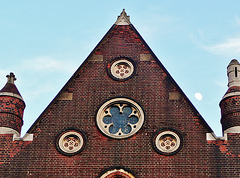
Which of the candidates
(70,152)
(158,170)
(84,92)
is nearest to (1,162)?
(70,152)

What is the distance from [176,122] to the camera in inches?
1016

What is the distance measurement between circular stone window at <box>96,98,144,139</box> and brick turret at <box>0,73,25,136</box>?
3768mm

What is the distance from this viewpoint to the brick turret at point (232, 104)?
1004 inches

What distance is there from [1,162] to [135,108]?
643cm

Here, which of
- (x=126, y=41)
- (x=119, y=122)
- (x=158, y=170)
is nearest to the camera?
(x=158, y=170)

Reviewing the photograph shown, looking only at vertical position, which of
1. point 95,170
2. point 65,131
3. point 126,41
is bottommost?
point 95,170

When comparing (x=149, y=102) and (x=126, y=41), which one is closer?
(x=149, y=102)

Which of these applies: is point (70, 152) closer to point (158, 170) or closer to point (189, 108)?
point (158, 170)

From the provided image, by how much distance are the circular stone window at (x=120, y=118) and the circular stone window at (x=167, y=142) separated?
3.42 feet

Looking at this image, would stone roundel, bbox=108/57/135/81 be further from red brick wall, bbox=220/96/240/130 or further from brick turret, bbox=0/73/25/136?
red brick wall, bbox=220/96/240/130

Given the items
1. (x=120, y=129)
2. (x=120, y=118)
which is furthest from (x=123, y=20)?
(x=120, y=129)

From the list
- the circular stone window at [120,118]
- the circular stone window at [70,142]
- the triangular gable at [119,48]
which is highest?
the triangular gable at [119,48]

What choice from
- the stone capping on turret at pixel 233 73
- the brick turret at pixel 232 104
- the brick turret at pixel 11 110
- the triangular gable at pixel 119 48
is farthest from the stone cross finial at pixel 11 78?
the stone capping on turret at pixel 233 73

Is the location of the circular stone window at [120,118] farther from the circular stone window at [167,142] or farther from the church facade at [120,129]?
the circular stone window at [167,142]
